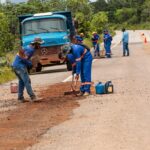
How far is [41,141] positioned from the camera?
9.88 metres

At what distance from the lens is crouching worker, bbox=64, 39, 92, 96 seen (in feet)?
52.5

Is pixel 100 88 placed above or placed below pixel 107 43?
above

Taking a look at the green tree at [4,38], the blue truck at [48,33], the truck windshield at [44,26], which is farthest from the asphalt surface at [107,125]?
the green tree at [4,38]

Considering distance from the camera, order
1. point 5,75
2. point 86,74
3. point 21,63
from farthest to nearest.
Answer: point 5,75 < point 86,74 < point 21,63

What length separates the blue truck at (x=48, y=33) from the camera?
26.8 m

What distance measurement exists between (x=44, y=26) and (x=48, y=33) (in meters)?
0.53

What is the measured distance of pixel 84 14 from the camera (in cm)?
6856

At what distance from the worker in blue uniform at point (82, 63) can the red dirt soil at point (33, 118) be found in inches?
16.1

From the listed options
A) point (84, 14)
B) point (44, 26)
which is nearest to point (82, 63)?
point (44, 26)

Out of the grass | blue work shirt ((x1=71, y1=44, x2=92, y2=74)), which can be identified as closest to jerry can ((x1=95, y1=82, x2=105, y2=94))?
blue work shirt ((x1=71, y1=44, x2=92, y2=74))

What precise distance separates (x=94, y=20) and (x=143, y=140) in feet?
210

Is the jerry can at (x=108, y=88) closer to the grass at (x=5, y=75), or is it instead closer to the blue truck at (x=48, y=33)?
the grass at (x=5, y=75)

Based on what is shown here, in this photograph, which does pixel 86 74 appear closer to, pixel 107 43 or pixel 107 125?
pixel 107 125

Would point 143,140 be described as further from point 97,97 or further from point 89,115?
point 97,97
